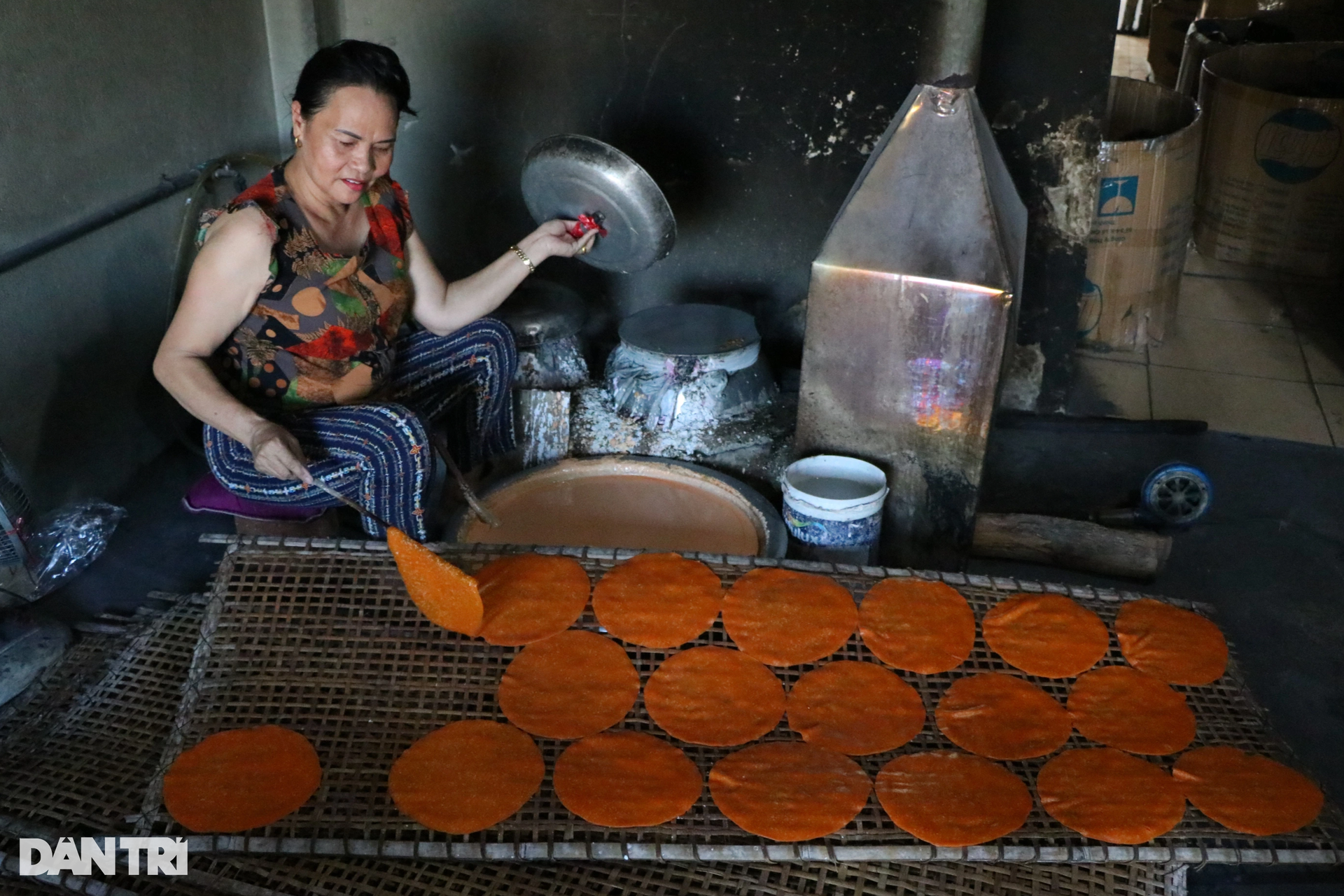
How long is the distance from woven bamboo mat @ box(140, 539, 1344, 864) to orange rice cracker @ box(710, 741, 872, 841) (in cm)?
2

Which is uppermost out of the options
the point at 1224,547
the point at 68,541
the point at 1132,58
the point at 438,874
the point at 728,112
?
the point at 728,112

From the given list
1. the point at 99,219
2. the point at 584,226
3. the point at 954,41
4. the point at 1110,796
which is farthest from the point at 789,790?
the point at 99,219

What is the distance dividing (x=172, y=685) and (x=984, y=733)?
5.22 ft

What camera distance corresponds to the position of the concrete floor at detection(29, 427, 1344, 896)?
2512 millimetres

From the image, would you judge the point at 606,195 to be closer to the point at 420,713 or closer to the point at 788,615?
the point at 788,615

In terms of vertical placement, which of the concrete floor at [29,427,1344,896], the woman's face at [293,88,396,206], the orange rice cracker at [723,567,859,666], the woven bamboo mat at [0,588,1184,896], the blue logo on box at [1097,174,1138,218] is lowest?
the concrete floor at [29,427,1344,896]

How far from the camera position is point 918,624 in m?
2.07

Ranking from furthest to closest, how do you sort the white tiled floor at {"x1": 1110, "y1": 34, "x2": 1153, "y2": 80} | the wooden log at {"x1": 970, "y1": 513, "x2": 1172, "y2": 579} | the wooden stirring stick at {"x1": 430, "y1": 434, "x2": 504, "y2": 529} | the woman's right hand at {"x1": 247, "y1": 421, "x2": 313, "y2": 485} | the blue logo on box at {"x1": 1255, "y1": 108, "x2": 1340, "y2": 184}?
the white tiled floor at {"x1": 1110, "y1": 34, "x2": 1153, "y2": 80} → the blue logo on box at {"x1": 1255, "y1": 108, "x2": 1340, "y2": 184} → the wooden log at {"x1": 970, "y1": 513, "x2": 1172, "y2": 579} → the wooden stirring stick at {"x1": 430, "y1": 434, "x2": 504, "y2": 529} → the woman's right hand at {"x1": 247, "y1": 421, "x2": 313, "y2": 485}

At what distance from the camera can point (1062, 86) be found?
125 inches

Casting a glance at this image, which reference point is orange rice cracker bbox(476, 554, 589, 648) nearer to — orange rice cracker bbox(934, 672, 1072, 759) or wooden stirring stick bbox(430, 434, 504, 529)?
wooden stirring stick bbox(430, 434, 504, 529)

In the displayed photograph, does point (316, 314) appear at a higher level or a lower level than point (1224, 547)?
higher

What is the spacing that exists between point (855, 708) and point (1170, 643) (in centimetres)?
64

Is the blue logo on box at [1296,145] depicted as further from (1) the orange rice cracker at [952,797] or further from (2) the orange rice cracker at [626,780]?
(2) the orange rice cracker at [626,780]

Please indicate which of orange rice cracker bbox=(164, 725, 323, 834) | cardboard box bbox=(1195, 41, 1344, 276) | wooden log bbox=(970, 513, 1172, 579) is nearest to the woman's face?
orange rice cracker bbox=(164, 725, 323, 834)
